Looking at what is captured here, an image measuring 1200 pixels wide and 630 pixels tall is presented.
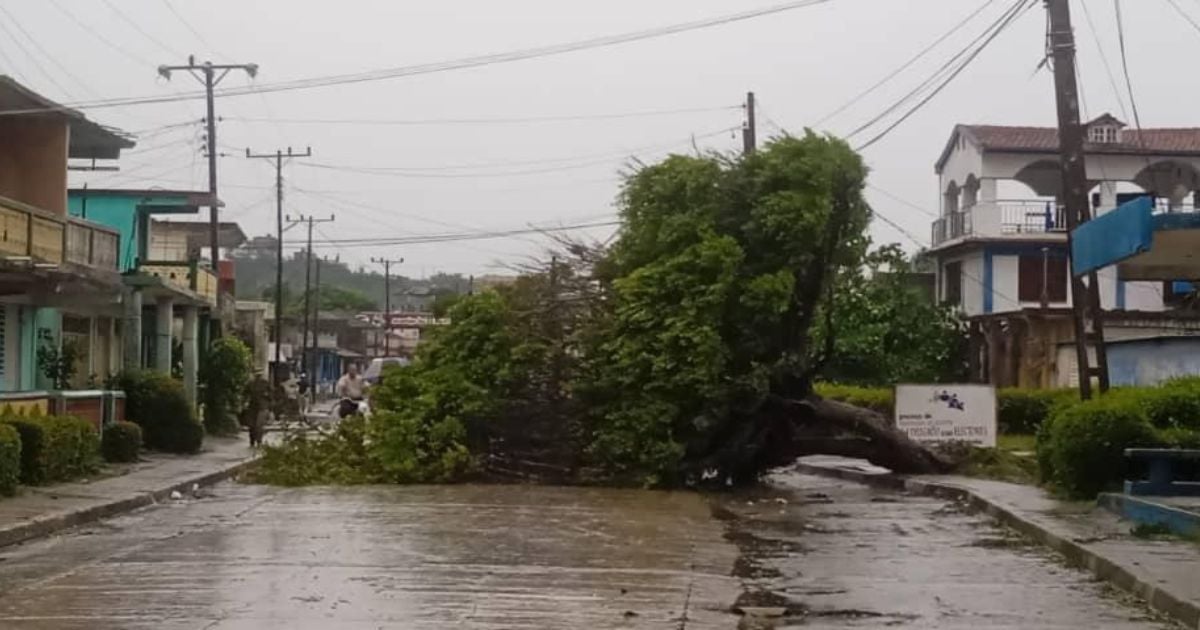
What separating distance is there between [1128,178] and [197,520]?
43476mm

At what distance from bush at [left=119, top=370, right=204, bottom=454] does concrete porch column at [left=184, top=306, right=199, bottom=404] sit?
395 cm

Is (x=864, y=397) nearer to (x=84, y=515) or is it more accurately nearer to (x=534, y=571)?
(x=84, y=515)

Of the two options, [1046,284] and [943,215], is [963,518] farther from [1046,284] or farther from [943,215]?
[943,215]

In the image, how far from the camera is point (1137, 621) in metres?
11.8

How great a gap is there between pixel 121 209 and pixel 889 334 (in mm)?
23668

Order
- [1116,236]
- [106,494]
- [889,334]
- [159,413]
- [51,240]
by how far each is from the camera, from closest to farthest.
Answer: [1116,236] < [106,494] < [51,240] < [159,413] < [889,334]

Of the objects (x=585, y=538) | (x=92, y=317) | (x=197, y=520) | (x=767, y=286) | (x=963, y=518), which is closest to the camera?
(x=585, y=538)

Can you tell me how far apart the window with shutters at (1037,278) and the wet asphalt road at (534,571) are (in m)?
36.8

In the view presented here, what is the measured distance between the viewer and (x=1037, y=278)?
187ft

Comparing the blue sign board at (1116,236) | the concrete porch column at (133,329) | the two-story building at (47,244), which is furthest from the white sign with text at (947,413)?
the concrete porch column at (133,329)

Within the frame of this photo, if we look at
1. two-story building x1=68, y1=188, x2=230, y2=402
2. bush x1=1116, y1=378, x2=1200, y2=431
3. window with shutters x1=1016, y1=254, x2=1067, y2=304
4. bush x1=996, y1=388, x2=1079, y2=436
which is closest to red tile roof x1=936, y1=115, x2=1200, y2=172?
window with shutters x1=1016, y1=254, x2=1067, y2=304

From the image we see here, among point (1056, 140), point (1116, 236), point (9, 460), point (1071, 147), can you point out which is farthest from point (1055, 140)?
point (9, 460)

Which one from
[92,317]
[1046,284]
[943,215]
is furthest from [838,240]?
[943,215]

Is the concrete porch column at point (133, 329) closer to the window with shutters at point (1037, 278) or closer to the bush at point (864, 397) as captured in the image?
the bush at point (864, 397)
